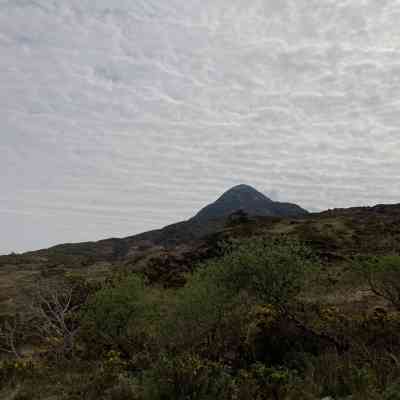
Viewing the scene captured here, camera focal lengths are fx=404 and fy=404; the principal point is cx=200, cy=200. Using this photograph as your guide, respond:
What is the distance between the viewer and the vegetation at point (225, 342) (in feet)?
27.2

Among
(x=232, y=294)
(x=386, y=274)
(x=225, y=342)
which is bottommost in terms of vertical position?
(x=225, y=342)

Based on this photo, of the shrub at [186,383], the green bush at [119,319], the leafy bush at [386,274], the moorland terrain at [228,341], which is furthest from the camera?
the leafy bush at [386,274]

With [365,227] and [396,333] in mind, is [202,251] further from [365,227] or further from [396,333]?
[396,333]

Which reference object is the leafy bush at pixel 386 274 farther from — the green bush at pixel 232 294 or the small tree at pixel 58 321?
the small tree at pixel 58 321

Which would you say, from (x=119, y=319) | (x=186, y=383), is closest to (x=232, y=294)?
(x=119, y=319)

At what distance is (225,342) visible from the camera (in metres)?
13.5

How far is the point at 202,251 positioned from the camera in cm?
4691

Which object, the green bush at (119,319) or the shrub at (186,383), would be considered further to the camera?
the green bush at (119,319)

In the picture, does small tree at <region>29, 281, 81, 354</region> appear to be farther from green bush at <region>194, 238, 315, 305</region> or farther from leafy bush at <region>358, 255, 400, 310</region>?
leafy bush at <region>358, 255, 400, 310</region>

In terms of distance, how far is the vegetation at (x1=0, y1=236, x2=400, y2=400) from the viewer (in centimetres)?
829

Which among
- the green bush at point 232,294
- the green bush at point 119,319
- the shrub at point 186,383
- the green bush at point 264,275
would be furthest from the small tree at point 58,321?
the shrub at point 186,383

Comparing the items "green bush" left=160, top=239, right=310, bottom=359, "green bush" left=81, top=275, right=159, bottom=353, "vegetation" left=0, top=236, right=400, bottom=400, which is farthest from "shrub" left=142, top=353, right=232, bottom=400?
"green bush" left=81, top=275, right=159, bottom=353

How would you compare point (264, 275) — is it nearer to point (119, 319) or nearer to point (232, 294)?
Result: point (232, 294)

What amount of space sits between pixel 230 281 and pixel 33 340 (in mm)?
12881
